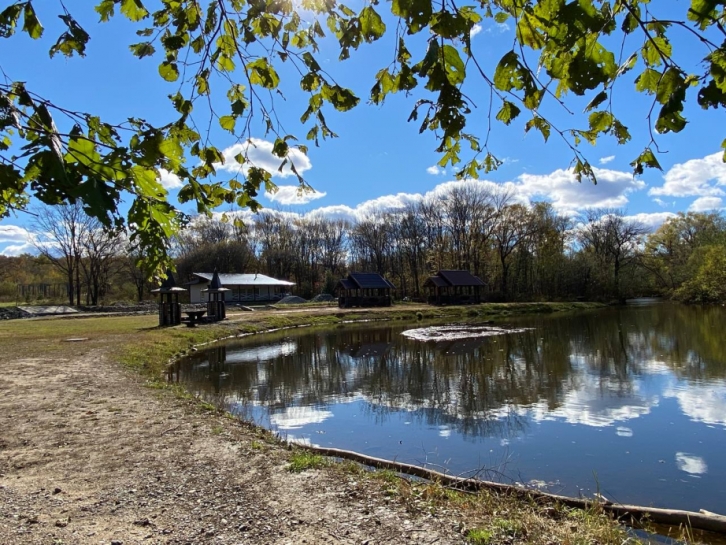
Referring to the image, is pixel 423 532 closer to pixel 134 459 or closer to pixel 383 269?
pixel 134 459

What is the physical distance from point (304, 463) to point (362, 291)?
1626 inches

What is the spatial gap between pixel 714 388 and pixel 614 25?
1169 cm

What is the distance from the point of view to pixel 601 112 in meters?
2.23

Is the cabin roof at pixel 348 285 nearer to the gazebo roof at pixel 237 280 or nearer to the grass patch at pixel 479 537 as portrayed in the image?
the gazebo roof at pixel 237 280

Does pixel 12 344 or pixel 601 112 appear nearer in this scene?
pixel 601 112

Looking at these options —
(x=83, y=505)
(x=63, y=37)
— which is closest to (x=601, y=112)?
(x=63, y=37)

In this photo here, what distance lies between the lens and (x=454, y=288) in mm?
49781

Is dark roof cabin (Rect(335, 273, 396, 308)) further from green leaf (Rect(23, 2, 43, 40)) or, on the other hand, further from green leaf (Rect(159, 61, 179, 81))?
green leaf (Rect(23, 2, 43, 40))

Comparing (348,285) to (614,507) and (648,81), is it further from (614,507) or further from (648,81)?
(648,81)

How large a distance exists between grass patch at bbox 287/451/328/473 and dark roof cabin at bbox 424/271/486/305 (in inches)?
1711

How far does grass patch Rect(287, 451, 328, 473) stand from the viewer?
527 cm

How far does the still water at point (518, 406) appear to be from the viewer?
610 centimetres

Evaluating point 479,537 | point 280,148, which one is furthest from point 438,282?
point 280,148

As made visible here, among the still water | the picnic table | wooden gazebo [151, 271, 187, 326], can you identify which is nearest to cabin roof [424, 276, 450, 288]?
the picnic table
